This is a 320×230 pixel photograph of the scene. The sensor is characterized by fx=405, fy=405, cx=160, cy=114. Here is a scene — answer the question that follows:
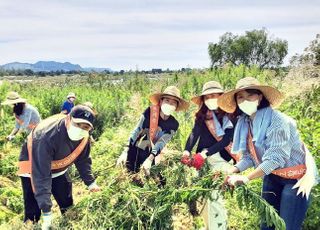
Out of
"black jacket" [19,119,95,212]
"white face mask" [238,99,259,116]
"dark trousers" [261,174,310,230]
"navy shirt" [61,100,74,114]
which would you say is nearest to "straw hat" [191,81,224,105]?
"white face mask" [238,99,259,116]

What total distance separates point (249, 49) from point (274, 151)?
4200cm

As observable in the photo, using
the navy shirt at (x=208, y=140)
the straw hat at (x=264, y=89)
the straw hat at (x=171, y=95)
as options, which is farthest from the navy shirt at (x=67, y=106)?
the straw hat at (x=264, y=89)

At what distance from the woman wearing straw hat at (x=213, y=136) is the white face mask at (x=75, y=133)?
3.36 ft

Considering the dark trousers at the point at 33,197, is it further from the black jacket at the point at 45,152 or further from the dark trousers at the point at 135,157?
the dark trousers at the point at 135,157

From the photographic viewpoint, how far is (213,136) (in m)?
3.89

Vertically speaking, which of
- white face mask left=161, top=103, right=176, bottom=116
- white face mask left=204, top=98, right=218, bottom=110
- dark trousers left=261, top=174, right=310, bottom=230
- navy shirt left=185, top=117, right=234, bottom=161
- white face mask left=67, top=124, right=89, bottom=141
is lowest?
dark trousers left=261, top=174, right=310, bottom=230

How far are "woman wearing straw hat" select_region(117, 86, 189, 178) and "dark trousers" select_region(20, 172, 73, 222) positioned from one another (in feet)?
1.99

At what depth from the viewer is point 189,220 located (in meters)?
4.24

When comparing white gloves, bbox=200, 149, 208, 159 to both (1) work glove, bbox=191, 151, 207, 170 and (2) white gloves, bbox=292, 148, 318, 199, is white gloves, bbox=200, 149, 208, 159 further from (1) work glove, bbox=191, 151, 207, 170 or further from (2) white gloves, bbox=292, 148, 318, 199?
(2) white gloves, bbox=292, 148, 318, 199

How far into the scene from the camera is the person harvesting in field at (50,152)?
3.04 meters

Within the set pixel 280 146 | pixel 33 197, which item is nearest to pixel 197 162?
pixel 280 146

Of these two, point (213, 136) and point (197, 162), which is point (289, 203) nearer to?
point (197, 162)

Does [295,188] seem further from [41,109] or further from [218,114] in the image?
[41,109]

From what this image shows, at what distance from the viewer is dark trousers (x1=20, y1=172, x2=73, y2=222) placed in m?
3.46
